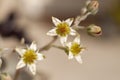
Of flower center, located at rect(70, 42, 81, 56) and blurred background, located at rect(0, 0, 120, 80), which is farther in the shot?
blurred background, located at rect(0, 0, 120, 80)

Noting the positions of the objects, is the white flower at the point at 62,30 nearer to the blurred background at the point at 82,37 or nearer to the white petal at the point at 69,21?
the white petal at the point at 69,21

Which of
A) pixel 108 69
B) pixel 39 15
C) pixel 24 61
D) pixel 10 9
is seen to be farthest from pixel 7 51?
pixel 39 15

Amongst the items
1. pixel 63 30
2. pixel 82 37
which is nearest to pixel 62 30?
pixel 63 30

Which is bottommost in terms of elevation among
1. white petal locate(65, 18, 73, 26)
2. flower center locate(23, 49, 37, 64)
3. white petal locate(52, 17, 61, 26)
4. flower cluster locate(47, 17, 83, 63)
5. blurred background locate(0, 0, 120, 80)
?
flower center locate(23, 49, 37, 64)

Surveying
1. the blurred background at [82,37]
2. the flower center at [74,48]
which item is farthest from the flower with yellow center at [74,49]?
the blurred background at [82,37]

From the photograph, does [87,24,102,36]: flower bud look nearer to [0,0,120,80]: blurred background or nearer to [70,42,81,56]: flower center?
[70,42,81,56]: flower center

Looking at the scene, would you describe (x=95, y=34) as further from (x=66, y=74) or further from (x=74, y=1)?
(x=74, y=1)

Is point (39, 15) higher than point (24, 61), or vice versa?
point (39, 15)

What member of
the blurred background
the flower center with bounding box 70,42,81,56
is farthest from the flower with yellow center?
the blurred background

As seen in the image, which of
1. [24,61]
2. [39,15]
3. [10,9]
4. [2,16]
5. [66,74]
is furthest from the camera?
[39,15]
